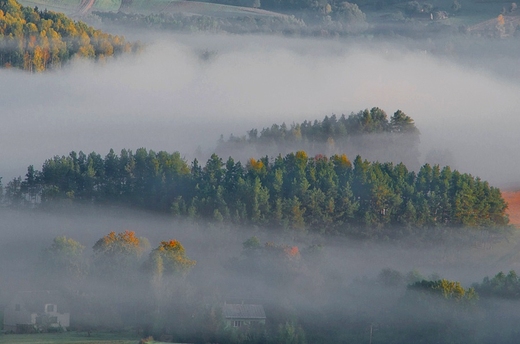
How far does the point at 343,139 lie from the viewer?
32906 mm

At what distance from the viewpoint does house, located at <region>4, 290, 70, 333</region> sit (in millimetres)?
22594

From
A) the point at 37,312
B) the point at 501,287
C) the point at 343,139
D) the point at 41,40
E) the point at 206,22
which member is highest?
the point at 206,22

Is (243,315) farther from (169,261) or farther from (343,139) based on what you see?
(343,139)

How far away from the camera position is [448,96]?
49.1m

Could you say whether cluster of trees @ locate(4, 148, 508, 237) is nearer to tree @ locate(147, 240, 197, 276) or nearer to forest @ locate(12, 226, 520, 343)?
forest @ locate(12, 226, 520, 343)

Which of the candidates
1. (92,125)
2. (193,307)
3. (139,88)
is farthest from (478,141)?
(193,307)

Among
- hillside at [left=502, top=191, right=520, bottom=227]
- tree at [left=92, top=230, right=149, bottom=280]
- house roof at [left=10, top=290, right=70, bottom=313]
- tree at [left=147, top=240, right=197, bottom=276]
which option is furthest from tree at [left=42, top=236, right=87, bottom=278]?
hillside at [left=502, top=191, right=520, bottom=227]

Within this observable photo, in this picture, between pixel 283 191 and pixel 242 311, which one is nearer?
pixel 242 311

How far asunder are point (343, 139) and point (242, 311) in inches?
420

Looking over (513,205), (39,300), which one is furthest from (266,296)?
(513,205)

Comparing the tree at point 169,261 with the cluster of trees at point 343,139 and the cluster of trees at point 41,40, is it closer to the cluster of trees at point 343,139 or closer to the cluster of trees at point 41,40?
the cluster of trees at point 343,139

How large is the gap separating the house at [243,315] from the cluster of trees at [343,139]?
325 inches

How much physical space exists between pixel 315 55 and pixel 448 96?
29.2 feet

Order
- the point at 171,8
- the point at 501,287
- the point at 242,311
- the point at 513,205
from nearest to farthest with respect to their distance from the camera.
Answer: the point at 242,311 < the point at 501,287 < the point at 513,205 < the point at 171,8
